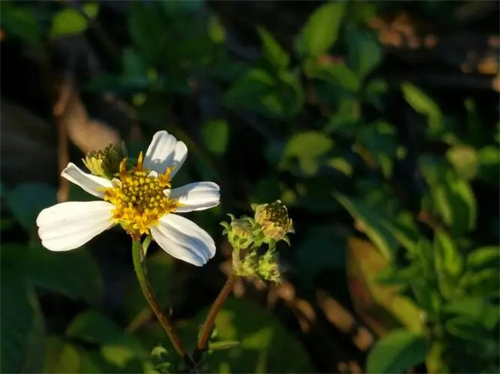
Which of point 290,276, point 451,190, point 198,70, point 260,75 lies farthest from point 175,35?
point 451,190

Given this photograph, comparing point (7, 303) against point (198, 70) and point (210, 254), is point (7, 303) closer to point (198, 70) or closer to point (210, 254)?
point (210, 254)

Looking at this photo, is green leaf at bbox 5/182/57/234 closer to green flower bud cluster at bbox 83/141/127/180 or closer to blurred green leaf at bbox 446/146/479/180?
green flower bud cluster at bbox 83/141/127/180

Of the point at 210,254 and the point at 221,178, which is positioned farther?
the point at 221,178

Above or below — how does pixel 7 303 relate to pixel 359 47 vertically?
below

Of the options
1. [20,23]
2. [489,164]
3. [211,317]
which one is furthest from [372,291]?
[20,23]

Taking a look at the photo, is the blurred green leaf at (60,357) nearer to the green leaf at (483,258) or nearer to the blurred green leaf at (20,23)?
the blurred green leaf at (20,23)

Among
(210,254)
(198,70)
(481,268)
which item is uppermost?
(210,254)

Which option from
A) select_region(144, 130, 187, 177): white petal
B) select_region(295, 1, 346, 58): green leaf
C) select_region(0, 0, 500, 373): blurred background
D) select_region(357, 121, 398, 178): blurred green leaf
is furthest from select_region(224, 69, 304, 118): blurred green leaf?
select_region(144, 130, 187, 177): white petal
